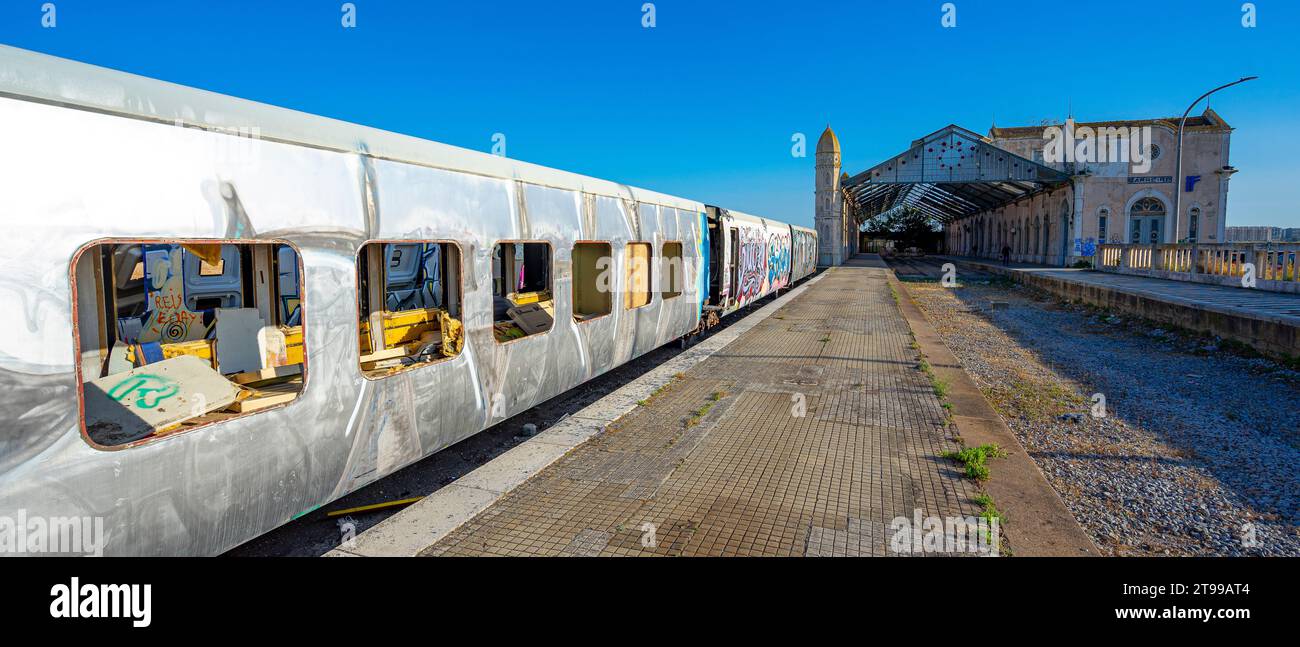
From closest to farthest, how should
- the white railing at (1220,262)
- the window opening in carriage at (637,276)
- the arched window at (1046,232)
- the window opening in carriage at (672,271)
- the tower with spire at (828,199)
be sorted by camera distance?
the window opening in carriage at (637,276), the window opening in carriage at (672,271), the white railing at (1220,262), the arched window at (1046,232), the tower with spire at (828,199)

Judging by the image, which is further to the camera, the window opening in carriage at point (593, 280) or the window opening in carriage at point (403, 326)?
the window opening in carriage at point (593, 280)

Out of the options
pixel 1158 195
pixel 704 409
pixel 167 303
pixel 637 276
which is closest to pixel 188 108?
pixel 167 303

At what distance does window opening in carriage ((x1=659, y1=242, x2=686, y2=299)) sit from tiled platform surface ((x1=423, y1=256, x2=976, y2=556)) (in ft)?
6.37

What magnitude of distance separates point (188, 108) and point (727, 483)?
397 centimetres

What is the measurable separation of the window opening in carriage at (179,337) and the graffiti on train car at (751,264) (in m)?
9.91

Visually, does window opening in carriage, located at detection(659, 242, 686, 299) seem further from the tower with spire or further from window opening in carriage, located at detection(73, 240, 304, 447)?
the tower with spire

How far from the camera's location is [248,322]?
4938 millimetres

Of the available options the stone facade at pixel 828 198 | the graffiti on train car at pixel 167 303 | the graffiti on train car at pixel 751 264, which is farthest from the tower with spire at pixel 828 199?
the graffiti on train car at pixel 167 303

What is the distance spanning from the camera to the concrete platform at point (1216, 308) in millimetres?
9570

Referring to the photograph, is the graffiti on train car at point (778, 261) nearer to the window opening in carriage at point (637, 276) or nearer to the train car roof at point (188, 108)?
the window opening in carriage at point (637, 276)
